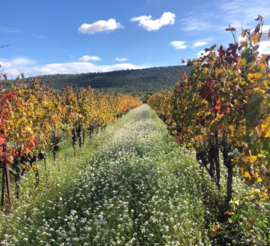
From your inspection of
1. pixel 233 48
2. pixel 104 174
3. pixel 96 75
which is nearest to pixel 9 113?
pixel 104 174

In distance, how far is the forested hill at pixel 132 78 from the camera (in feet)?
382

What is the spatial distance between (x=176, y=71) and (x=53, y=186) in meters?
139

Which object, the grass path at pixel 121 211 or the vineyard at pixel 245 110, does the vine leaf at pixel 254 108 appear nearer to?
the vineyard at pixel 245 110

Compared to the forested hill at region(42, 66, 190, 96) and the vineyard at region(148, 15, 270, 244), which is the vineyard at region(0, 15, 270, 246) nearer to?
the vineyard at region(148, 15, 270, 244)

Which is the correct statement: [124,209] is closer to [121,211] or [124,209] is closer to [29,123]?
[121,211]

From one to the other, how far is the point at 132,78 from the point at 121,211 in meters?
136

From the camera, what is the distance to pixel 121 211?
547cm

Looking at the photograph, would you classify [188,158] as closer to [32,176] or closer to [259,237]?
[259,237]

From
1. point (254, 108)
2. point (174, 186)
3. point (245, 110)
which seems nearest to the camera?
point (254, 108)

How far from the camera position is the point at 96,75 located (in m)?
133

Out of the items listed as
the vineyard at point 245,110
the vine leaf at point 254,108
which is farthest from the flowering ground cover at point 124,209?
the vine leaf at point 254,108

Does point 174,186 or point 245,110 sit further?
point 174,186

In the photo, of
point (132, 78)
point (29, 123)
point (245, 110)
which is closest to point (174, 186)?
point (245, 110)

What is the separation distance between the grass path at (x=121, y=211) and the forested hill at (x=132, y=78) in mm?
105691
